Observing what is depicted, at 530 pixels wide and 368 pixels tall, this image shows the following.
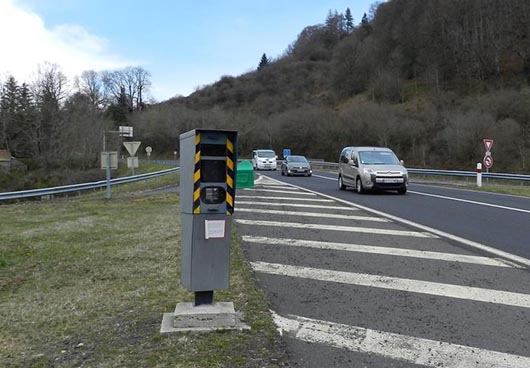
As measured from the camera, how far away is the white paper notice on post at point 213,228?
4.52 m

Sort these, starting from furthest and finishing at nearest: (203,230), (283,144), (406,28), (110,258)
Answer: (406,28)
(283,144)
(110,258)
(203,230)

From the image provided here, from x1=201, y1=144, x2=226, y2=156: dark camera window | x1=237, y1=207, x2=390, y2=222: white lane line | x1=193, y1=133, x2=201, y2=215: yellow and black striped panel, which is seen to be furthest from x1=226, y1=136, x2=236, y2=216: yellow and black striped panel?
x1=237, y1=207, x2=390, y2=222: white lane line

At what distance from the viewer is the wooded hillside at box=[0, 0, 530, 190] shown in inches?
1943

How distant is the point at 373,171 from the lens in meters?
18.2

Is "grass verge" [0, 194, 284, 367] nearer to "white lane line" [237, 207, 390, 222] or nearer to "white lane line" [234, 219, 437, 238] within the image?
"white lane line" [234, 219, 437, 238]

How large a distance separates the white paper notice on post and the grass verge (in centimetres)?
88

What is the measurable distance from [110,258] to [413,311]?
16.3 feet

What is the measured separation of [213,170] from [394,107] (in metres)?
69.3

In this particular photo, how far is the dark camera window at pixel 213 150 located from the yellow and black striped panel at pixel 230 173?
5cm

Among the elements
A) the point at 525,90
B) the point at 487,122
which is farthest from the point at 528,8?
the point at 487,122

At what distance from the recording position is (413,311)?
16.1ft

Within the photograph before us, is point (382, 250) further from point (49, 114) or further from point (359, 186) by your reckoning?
point (49, 114)

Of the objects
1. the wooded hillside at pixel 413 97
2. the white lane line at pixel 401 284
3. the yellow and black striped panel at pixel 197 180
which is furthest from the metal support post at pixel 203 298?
the wooded hillside at pixel 413 97

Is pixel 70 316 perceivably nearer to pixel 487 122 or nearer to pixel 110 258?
pixel 110 258
